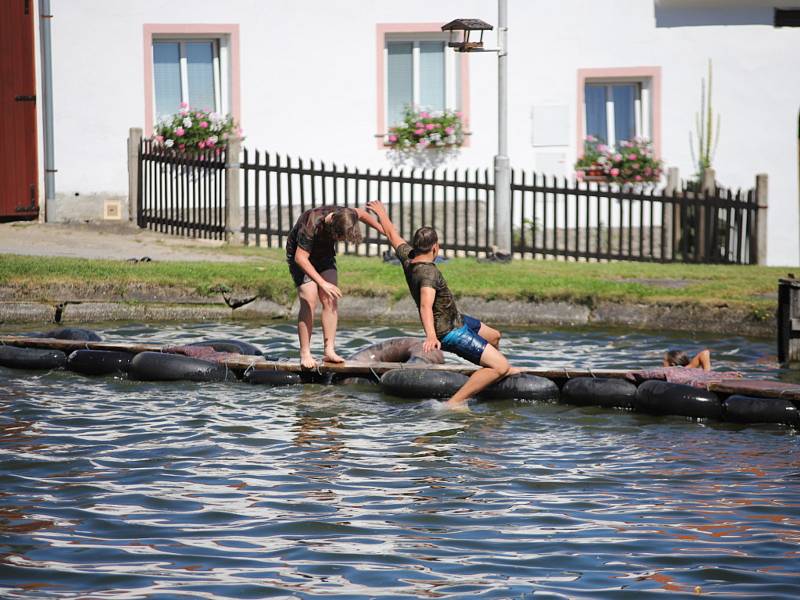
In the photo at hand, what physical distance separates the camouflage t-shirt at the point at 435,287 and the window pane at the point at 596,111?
12.7 meters

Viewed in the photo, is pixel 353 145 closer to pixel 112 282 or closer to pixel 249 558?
pixel 112 282

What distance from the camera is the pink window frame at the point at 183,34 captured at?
70.7 ft

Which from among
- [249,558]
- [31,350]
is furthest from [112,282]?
[249,558]

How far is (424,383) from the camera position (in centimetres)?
1145

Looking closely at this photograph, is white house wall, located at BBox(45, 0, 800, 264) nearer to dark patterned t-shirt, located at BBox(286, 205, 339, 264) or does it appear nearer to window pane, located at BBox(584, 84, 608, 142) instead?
window pane, located at BBox(584, 84, 608, 142)

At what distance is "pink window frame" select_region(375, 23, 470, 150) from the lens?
22.0m

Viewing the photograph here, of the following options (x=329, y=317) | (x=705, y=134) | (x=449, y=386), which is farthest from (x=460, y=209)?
(x=449, y=386)

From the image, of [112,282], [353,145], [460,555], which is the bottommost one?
[460,555]

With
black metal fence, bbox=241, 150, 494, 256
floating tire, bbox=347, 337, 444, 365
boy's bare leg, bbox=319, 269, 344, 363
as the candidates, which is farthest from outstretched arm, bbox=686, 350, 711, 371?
black metal fence, bbox=241, 150, 494, 256

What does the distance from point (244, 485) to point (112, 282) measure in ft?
24.7

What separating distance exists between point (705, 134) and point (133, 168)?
31.2ft

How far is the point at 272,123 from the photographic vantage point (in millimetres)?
22000

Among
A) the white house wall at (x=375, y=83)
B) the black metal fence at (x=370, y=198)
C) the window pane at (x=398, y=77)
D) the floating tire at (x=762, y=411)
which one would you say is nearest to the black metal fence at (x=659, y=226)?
the black metal fence at (x=370, y=198)

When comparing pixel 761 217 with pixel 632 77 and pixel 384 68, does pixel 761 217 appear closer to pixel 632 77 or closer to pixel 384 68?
pixel 632 77
